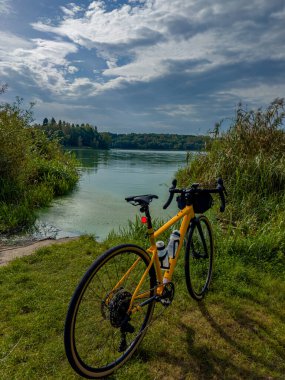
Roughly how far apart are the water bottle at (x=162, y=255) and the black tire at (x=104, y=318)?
16 centimetres

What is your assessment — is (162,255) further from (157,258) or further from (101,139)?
(101,139)

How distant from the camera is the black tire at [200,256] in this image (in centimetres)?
342

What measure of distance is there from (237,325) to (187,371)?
872 mm

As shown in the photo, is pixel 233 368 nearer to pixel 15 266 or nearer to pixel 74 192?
pixel 15 266

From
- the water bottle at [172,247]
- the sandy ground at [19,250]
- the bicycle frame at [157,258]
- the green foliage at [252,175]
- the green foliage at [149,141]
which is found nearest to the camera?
the bicycle frame at [157,258]

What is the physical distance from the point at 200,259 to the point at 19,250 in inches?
118

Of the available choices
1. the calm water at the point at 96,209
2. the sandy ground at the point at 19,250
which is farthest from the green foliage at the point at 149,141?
the sandy ground at the point at 19,250

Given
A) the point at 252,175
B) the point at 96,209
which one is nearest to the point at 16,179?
the point at 96,209

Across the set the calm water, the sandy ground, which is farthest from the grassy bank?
the calm water

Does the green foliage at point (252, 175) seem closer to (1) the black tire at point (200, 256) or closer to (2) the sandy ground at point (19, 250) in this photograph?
(1) the black tire at point (200, 256)

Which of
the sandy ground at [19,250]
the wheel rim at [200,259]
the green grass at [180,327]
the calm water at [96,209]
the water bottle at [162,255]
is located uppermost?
the water bottle at [162,255]

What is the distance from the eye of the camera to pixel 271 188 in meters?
7.13

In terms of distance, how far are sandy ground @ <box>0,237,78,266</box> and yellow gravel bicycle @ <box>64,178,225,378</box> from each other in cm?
208

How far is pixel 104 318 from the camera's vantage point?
2.33 metres
